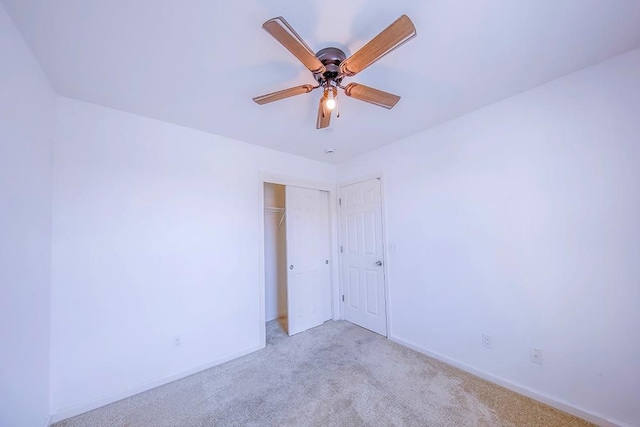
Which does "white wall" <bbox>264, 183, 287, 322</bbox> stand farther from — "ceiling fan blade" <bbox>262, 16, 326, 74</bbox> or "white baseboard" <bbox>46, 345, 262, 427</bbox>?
"ceiling fan blade" <bbox>262, 16, 326, 74</bbox>

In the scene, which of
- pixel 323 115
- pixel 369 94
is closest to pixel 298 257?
pixel 323 115

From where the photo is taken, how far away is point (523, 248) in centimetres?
198


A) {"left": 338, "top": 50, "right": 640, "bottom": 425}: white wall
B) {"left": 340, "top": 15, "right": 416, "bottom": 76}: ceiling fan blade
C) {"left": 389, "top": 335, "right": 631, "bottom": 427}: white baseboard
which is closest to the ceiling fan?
{"left": 340, "top": 15, "right": 416, "bottom": 76}: ceiling fan blade

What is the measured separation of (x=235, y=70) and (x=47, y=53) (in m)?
1.14

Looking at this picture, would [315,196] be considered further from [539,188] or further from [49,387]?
[49,387]

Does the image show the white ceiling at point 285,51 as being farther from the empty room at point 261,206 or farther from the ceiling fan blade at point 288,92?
the ceiling fan blade at point 288,92

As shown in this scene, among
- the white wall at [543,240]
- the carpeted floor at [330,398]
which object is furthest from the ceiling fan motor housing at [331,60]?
the carpeted floor at [330,398]

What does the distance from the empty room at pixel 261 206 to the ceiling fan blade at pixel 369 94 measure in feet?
0.05

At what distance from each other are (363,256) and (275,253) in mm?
1516

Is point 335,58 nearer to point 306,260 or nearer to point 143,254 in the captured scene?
point 143,254

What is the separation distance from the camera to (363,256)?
339 centimetres

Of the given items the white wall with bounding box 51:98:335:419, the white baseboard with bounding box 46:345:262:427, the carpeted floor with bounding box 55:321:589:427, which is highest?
the white wall with bounding box 51:98:335:419

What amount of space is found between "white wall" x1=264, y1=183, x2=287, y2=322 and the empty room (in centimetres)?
97

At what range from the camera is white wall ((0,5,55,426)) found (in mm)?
1243
